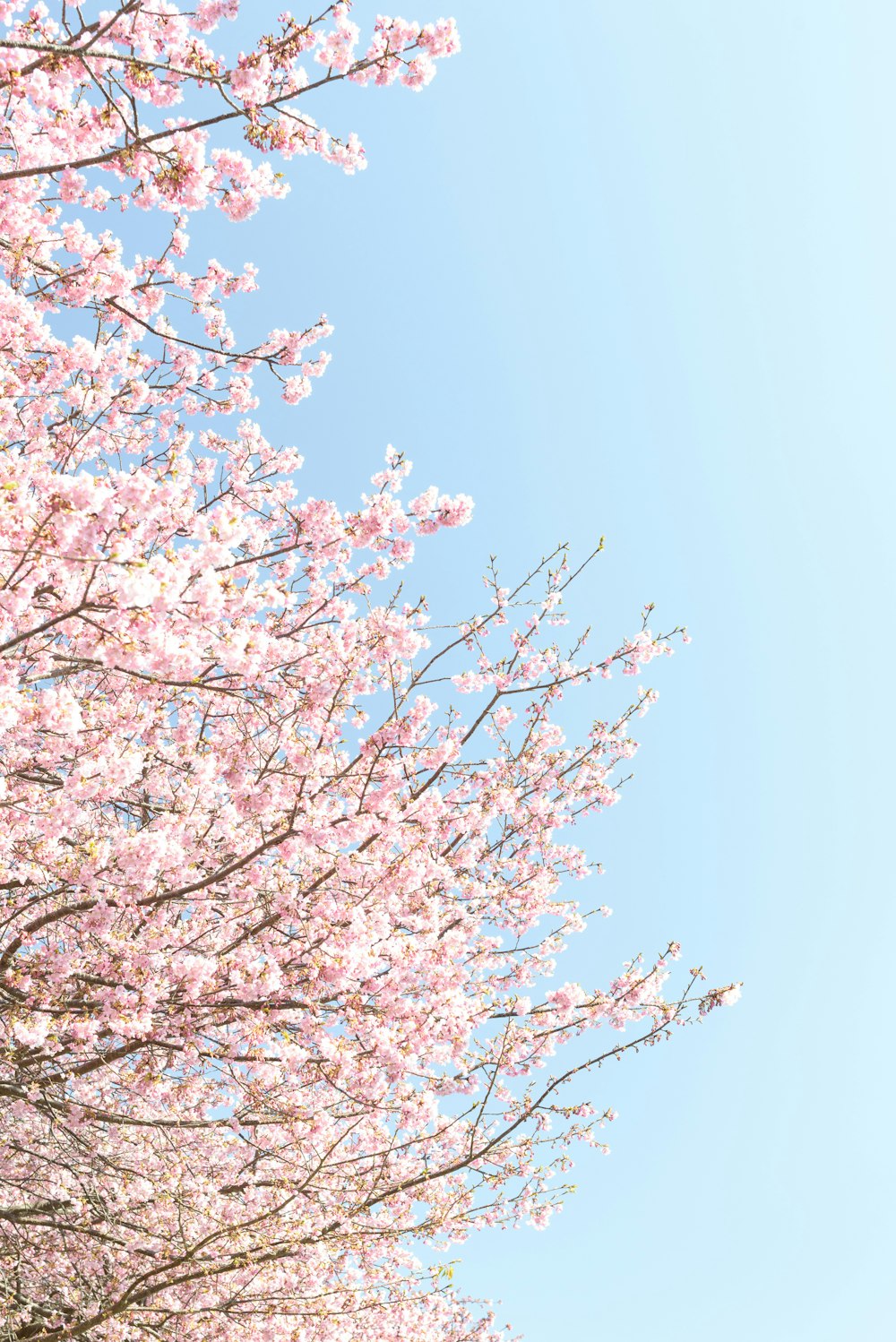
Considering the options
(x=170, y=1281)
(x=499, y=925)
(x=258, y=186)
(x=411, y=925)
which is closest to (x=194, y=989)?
(x=170, y=1281)

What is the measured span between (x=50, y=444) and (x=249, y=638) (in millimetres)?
3998

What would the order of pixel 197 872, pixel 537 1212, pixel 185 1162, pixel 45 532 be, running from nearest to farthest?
1. pixel 45 532
2. pixel 197 872
3. pixel 185 1162
4. pixel 537 1212

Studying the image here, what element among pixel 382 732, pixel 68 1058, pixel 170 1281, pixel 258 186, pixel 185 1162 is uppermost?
pixel 258 186

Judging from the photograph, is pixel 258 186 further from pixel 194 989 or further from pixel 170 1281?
pixel 170 1281

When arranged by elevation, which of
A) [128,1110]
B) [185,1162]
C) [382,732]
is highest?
[382,732]

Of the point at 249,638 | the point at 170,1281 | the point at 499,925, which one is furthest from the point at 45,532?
the point at 499,925

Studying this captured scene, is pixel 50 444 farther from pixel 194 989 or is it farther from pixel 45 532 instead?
pixel 194 989

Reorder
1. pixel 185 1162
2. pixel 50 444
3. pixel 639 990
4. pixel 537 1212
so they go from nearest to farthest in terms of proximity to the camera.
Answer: pixel 185 1162 < pixel 50 444 < pixel 639 990 < pixel 537 1212

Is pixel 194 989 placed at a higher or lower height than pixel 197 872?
lower

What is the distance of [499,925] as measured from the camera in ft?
30.8

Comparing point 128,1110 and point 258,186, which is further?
point 128,1110

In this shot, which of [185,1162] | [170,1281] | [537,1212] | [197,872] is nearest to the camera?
[170,1281]

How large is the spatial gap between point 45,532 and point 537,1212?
338 inches

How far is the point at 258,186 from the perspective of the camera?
6352mm
